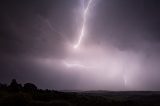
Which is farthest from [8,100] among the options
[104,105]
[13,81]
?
[13,81]

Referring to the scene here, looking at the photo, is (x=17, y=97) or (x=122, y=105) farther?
(x=122, y=105)

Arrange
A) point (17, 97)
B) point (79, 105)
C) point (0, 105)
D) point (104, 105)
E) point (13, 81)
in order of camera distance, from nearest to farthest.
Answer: point (0, 105)
point (17, 97)
point (79, 105)
point (104, 105)
point (13, 81)

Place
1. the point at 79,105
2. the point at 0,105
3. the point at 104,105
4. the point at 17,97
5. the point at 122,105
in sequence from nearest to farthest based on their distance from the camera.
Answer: the point at 0,105, the point at 17,97, the point at 79,105, the point at 104,105, the point at 122,105

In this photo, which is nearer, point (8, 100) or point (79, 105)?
point (8, 100)

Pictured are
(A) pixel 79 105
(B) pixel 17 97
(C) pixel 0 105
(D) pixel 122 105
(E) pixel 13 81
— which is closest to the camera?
(C) pixel 0 105

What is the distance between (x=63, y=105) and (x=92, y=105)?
27.4ft

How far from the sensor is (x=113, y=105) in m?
45.9

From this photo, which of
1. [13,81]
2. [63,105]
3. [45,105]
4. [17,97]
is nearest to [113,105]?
[63,105]

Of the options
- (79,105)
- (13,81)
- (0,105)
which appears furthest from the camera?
(13,81)

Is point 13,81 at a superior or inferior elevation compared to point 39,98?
superior

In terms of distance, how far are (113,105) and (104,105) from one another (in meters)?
2.15

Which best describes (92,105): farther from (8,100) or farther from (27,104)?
(8,100)

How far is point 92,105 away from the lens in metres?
43.5

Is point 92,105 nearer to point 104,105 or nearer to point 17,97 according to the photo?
point 104,105
